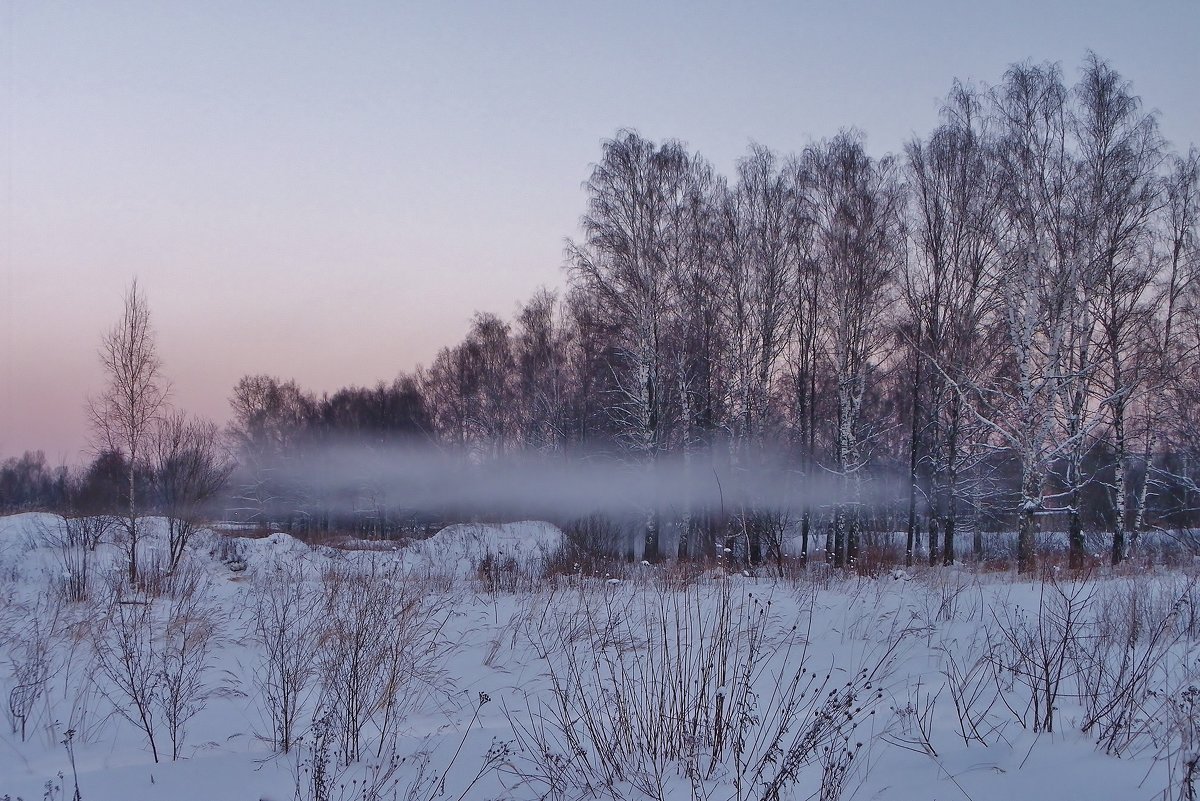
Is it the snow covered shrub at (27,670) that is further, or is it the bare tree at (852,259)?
the bare tree at (852,259)

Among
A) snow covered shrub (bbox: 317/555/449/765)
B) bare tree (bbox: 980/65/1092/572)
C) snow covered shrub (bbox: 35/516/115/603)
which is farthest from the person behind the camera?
bare tree (bbox: 980/65/1092/572)

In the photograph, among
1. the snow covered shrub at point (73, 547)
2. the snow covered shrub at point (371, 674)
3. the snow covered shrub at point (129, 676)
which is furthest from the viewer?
the snow covered shrub at point (73, 547)

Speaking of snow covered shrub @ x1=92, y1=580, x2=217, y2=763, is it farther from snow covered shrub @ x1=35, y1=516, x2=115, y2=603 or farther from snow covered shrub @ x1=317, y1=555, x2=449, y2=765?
snow covered shrub @ x1=35, y1=516, x2=115, y2=603

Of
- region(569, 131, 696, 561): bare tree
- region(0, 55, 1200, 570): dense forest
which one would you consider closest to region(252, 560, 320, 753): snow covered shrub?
region(0, 55, 1200, 570): dense forest

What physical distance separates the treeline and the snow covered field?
7.99 m

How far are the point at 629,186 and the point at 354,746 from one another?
1651 centimetres

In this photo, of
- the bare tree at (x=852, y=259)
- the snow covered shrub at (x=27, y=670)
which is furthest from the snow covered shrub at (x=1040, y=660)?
the bare tree at (x=852, y=259)

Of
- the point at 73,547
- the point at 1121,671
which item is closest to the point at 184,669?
the point at 1121,671

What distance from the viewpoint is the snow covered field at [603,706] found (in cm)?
348

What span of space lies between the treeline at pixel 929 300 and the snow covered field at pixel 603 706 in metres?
7.99

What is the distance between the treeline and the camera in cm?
1468

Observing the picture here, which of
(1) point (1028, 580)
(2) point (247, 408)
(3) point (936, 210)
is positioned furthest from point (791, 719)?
(2) point (247, 408)

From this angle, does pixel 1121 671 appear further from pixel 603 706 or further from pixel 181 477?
pixel 181 477

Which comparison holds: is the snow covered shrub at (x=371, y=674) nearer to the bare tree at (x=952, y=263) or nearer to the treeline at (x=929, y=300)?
the treeline at (x=929, y=300)
